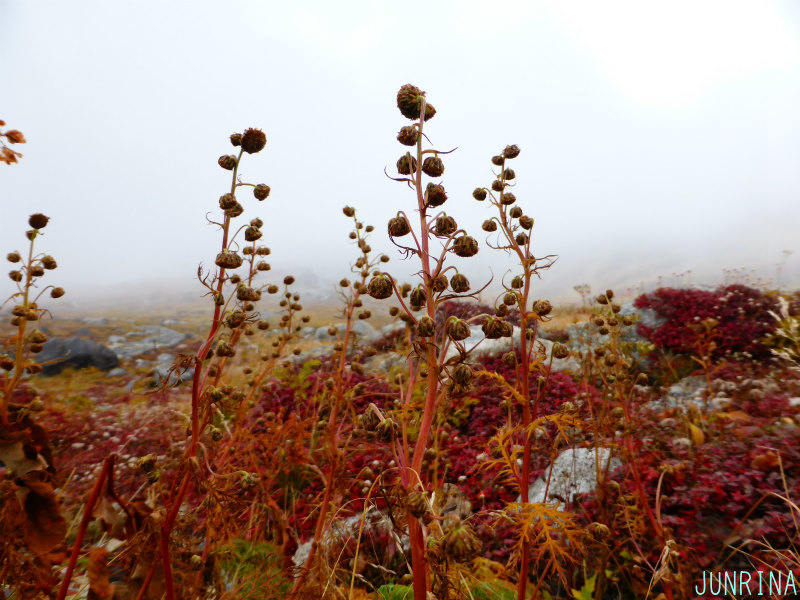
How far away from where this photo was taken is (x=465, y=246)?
1090 millimetres

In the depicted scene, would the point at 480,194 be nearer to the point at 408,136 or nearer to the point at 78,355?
the point at 408,136

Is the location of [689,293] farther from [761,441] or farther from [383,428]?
[383,428]

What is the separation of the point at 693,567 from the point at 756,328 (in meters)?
6.84

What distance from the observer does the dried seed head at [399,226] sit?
1161mm

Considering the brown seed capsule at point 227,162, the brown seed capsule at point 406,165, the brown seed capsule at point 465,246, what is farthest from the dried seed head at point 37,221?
the brown seed capsule at point 465,246

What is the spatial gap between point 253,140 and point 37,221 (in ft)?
4.95

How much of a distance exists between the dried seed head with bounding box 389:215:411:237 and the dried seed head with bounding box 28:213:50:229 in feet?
7.05

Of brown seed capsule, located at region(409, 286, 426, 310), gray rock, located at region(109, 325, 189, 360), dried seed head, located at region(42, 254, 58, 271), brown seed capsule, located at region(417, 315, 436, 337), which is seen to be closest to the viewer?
brown seed capsule, located at region(417, 315, 436, 337)

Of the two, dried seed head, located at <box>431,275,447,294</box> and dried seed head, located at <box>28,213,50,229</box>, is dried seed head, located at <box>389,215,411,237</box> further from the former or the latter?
dried seed head, located at <box>28,213,50,229</box>

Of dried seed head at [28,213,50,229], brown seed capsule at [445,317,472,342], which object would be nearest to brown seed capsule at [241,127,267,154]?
brown seed capsule at [445,317,472,342]

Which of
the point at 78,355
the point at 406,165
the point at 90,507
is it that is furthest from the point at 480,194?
the point at 78,355

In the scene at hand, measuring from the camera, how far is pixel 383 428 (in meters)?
1.07

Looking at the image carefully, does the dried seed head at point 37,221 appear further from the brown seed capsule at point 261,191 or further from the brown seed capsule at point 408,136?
the brown seed capsule at point 408,136

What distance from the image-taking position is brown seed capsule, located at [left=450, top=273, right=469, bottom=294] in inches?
48.3
